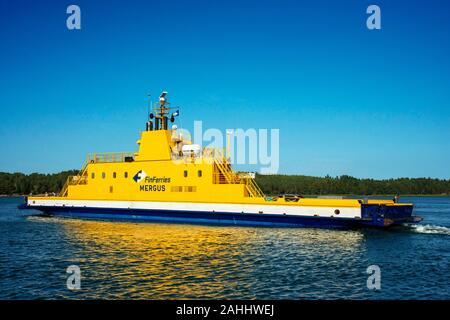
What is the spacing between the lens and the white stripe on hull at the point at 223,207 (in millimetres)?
25377

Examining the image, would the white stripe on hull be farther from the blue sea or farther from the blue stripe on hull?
the blue sea

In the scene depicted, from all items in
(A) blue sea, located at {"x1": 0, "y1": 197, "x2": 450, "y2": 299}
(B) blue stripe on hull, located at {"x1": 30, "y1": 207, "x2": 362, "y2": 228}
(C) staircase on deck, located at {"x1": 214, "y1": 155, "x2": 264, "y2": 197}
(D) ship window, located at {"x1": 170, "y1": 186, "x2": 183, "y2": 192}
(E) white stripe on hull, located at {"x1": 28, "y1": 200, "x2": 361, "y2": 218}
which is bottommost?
(A) blue sea, located at {"x1": 0, "y1": 197, "x2": 450, "y2": 299}

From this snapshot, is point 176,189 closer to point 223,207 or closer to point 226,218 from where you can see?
point 223,207

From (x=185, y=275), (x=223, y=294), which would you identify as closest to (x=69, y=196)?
(x=185, y=275)

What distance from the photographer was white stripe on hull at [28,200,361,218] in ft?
83.3

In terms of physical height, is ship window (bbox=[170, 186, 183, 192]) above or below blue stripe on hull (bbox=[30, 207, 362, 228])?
above

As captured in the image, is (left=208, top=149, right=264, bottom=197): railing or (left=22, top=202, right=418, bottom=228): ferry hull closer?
A: (left=22, top=202, right=418, bottom=228): ferry hull

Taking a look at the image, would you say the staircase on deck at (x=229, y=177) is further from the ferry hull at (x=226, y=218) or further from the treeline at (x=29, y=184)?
the treeline at (x=29, y=184)

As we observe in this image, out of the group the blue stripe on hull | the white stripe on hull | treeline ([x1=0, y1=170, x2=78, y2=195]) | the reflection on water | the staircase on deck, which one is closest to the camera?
the reflection on water

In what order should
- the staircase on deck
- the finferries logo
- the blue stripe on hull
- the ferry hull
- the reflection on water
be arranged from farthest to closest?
the finferries logo, the staircase on deck, the blue stripe on hull, the ferry hull, the reflection on water

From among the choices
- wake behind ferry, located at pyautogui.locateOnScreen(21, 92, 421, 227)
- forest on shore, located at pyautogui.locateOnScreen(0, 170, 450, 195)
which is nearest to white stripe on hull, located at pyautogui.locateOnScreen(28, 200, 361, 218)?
wake behind ferry, located at pyautogui.locateOnScreen(21, 92, 421, 227)

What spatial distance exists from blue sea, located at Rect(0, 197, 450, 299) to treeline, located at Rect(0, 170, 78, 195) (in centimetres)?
9910
